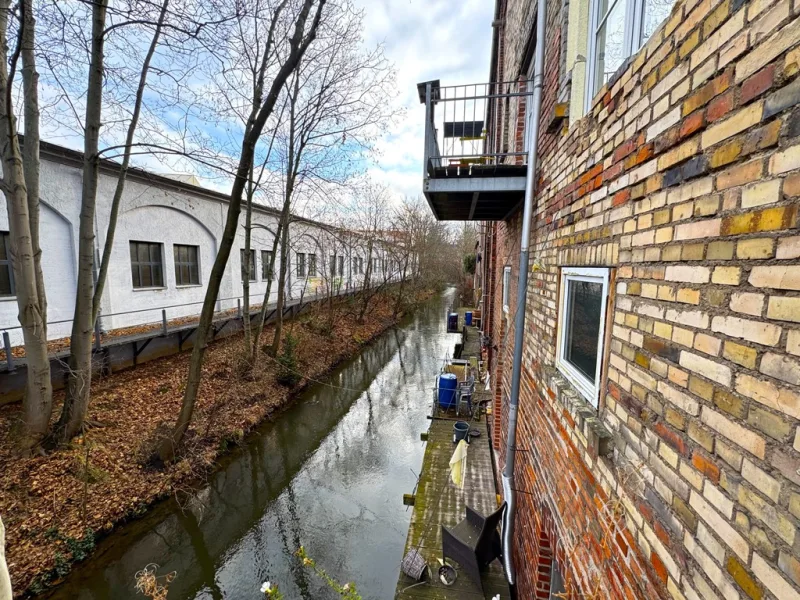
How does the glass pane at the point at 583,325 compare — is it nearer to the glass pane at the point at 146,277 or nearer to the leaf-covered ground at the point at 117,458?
the leaf-covered ground at the point at 117,458

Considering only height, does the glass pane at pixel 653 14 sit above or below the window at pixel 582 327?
above

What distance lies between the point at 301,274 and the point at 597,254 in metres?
17.6

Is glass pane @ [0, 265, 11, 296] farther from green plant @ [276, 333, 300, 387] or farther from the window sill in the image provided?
the window sill

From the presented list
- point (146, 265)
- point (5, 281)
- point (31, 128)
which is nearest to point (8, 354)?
point (5, 281)

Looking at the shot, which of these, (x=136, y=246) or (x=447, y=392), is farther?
(x=136, y=246)

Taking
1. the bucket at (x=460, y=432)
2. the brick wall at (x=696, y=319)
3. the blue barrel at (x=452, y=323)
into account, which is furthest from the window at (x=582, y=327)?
the blue barrel at (x=452, y=323)

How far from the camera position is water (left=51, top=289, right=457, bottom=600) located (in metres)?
4.82

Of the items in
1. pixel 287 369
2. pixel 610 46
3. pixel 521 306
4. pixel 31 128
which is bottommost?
pixel 287 369

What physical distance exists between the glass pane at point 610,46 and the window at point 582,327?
1.27 metres

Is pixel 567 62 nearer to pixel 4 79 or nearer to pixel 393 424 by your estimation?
pixel 4 79

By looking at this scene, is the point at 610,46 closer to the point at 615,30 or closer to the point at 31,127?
the point at 615,30

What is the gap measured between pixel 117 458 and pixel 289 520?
3220 millimetres

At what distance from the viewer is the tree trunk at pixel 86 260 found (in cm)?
568

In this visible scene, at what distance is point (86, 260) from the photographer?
6.04m
